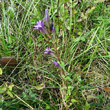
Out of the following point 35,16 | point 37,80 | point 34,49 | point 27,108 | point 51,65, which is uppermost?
point 35,16

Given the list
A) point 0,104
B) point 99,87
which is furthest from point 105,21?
point 0,104

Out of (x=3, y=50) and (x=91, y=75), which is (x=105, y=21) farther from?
(x=3, y=50)

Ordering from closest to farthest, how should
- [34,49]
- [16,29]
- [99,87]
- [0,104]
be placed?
[0,104], [99,87], [34,49], [16,29]

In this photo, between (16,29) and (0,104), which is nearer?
(0,104)

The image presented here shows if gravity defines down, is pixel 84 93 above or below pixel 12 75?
below

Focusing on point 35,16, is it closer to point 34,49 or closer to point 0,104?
point 34,49

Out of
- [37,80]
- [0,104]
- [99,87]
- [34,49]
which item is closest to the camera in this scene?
[0,104]

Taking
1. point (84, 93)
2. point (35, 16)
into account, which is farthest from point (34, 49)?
point (84, 93)
